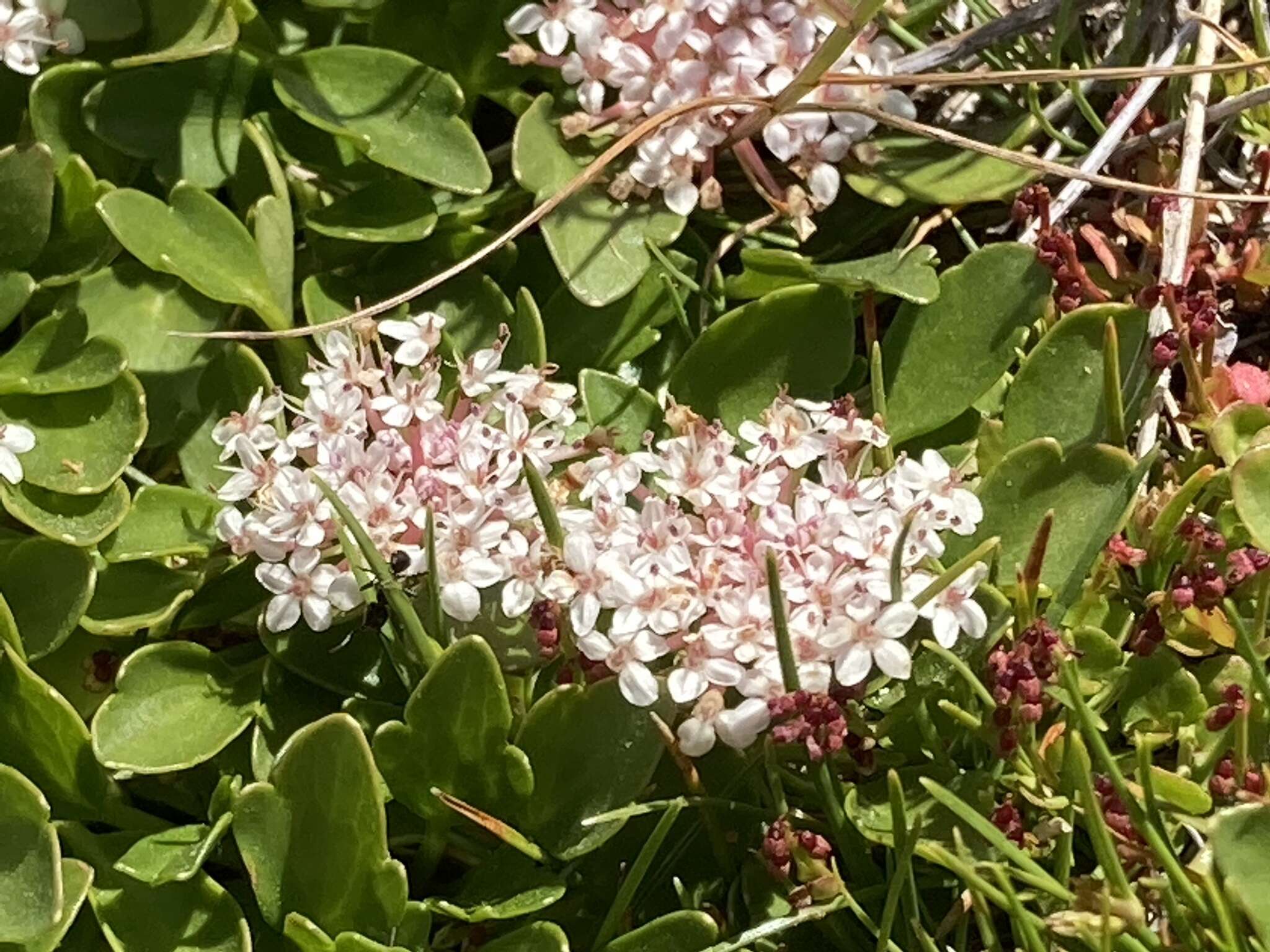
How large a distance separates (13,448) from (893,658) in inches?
30.6

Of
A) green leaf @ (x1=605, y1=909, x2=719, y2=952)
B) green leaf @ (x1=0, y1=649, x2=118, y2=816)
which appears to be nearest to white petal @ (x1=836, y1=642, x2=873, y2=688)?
green leaf @ (x1=605, y1=909, x2=719, y2=952)

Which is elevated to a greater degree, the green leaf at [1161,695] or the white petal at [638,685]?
the white petal at [638,685]

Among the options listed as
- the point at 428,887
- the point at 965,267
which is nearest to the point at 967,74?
the point at 965,267

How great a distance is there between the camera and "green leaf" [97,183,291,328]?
1.30 m

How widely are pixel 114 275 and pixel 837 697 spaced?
78 cm

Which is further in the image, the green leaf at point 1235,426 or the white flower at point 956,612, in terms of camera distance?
the green leaf at point 1235,426

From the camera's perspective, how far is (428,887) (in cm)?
128

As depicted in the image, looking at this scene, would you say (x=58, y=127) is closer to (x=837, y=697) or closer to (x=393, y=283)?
(x=393, y=283)

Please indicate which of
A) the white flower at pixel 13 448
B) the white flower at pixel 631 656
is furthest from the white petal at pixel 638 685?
the white flower at pixel 13 448

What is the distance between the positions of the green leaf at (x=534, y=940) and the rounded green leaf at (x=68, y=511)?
1.58ft

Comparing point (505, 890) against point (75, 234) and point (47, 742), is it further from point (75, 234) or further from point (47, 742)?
point (75, 234)

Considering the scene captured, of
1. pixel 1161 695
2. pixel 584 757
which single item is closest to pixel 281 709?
pixel 584 757

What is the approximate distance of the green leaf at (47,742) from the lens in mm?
1194

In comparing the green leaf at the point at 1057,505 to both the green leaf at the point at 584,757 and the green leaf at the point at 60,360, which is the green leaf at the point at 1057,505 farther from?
the green leaf at the point at 60,360
